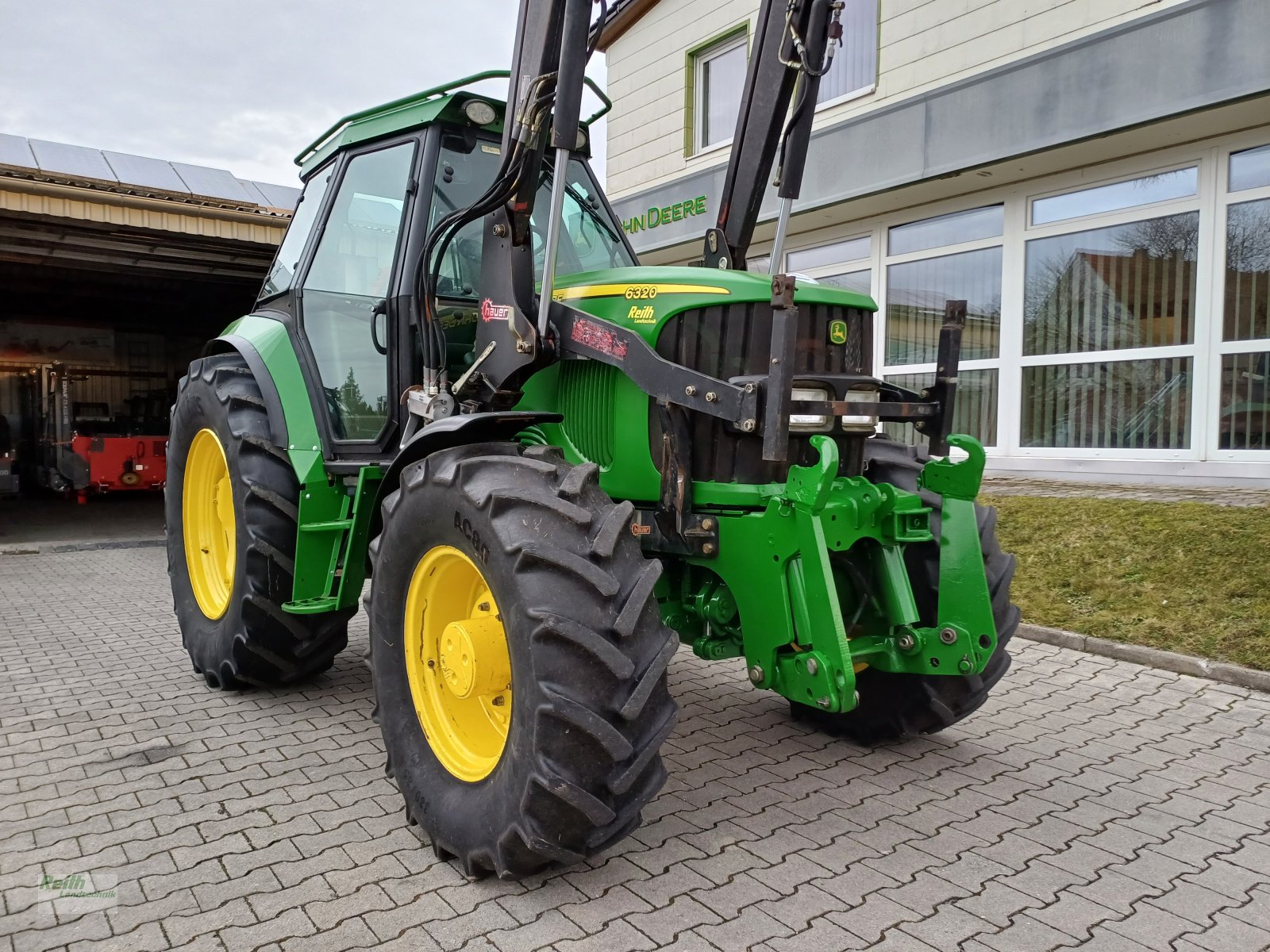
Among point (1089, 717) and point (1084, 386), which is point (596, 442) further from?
point (1084, 386)

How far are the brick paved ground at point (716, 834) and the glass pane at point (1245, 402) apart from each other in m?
3.50

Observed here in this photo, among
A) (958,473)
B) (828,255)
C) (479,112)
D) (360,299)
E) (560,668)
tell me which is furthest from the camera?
(828,255)

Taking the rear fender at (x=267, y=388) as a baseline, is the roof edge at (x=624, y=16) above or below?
above

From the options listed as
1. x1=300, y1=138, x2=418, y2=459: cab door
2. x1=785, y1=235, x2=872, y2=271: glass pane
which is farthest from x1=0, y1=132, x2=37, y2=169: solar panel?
x1=785, y1=235, x2=872, y2=271: glass pane

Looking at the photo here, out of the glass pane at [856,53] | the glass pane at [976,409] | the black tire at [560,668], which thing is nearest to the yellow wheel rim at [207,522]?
the black tire at [560,668]

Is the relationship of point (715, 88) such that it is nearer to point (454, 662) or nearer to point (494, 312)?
point (494, 312)

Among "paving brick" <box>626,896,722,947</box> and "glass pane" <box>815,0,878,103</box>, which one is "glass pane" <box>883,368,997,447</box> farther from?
"paving brick" <box>626,896,722,947</box>

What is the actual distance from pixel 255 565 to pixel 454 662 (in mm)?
1661

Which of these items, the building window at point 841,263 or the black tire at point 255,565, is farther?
the building window at point 841,263

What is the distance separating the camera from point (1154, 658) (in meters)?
5.07

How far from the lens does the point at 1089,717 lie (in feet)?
13.9

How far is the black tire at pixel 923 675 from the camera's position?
3.42 metres

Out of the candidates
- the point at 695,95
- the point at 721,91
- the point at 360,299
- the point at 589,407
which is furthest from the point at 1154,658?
the point at 695,95

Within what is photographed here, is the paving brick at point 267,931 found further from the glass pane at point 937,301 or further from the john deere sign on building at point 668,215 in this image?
the john deere sign on building at point 668,215
